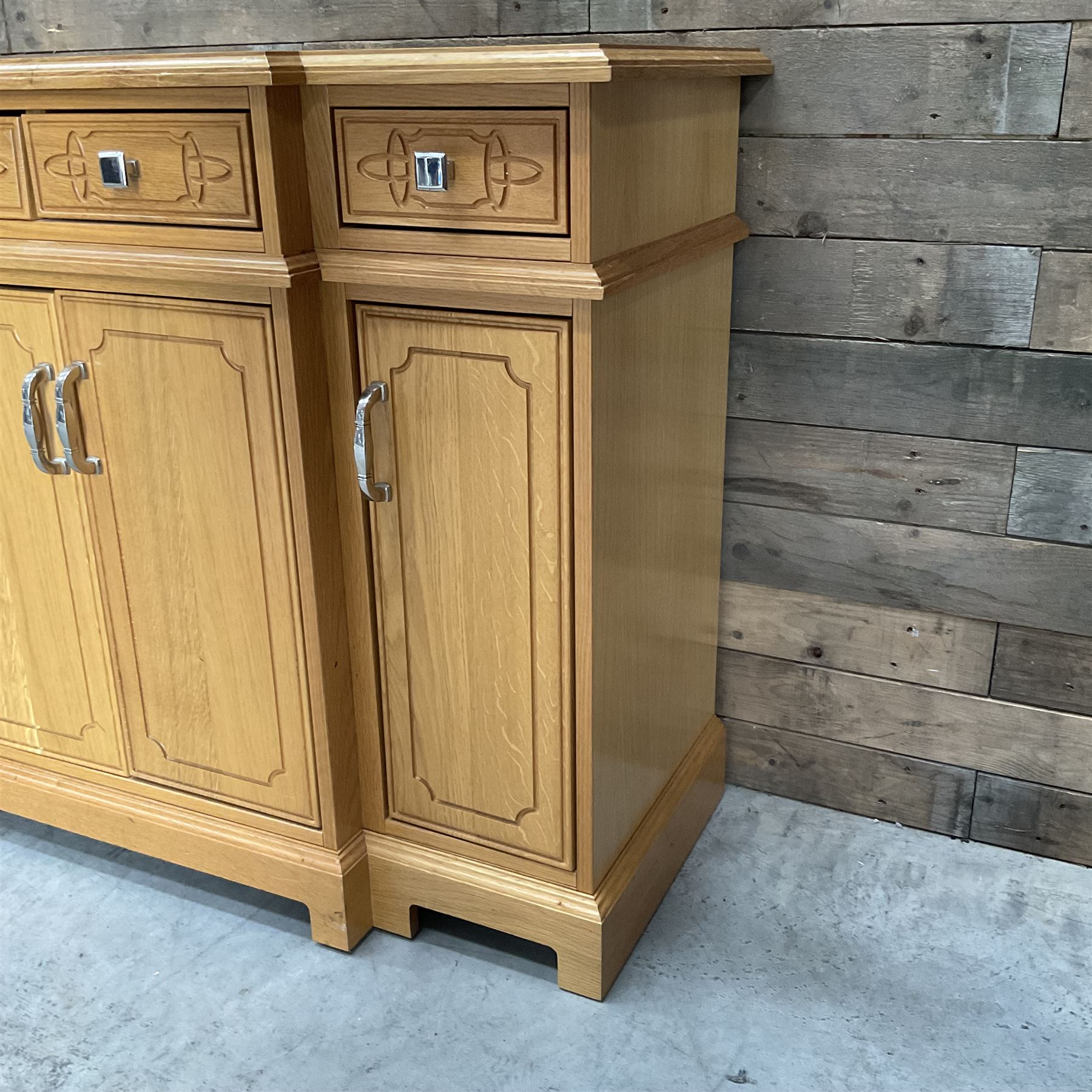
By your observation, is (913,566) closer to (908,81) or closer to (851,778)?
(851,778)

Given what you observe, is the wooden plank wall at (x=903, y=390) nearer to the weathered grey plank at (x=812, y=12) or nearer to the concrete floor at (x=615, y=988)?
the weathered grey plank at (x=812, y=12)

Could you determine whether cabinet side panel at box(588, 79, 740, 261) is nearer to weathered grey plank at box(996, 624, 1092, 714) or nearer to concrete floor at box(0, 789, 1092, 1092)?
weathered grey plank at box(996, 624, 1092, 714)

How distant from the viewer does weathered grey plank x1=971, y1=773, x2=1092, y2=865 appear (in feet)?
5.90

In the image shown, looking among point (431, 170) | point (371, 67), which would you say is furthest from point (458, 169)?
point (371, 67)

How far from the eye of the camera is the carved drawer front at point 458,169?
122 cm

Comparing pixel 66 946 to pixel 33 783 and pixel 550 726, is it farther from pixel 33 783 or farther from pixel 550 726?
pixel 550 726

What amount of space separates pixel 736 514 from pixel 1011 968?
790mm

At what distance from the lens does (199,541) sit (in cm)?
155

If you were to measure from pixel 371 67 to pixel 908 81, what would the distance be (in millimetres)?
774

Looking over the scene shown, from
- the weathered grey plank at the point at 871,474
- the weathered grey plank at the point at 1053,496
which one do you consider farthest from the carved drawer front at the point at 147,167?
the weathered grey plank at the point at 1053,496

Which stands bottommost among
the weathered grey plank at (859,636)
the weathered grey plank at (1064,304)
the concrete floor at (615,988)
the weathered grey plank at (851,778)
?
the concrete floor at (615,988)

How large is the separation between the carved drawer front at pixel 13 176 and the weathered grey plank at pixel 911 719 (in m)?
1.28

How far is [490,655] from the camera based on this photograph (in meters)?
1.48

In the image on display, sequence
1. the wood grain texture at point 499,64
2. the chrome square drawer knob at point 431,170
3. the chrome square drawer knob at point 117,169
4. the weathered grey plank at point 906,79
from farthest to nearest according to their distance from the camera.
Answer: the weathered grey plank at point 906,79
the chrome square drawer knob at point 117,169
the chrome square drawer knob at point 431,170
the wood grain texture at point 499,64
